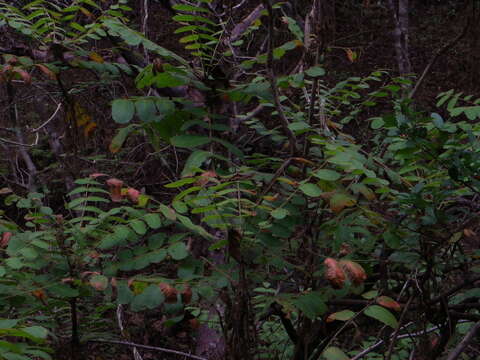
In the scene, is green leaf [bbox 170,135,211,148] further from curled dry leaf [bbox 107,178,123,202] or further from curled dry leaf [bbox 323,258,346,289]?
curled dry leaf [bbox 323,258,346,289]

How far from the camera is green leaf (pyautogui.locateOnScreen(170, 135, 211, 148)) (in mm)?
1677

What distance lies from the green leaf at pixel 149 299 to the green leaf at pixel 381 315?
1.81ft

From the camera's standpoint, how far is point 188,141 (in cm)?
169

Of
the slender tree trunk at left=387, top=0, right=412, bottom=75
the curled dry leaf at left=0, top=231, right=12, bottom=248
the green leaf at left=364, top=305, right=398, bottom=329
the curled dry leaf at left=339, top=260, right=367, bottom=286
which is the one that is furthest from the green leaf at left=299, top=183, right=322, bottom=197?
the slender tree trunk at left=387, top=0, right=412, bottom=75

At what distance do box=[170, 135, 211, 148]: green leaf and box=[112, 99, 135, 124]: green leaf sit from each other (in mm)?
154

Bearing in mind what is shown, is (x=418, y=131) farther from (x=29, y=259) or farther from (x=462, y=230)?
(x=29, y=259)

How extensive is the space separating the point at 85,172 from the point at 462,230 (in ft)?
14.1

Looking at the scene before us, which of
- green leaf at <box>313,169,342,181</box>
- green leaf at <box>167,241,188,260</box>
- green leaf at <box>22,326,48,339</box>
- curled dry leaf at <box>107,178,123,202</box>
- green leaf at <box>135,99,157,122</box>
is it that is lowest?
green leaf at <box>167,241,188,260</box>

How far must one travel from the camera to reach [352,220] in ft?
5.38

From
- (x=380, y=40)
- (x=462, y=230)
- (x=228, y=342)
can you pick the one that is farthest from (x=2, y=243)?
(x=380, y=40)

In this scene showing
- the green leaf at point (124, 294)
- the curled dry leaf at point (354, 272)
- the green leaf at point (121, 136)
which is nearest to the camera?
the curled dry leaf at point (354, 272)

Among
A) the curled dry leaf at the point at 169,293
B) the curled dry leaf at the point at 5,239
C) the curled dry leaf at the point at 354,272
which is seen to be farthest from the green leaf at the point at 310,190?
the curled dry leaf at the point at 5,239

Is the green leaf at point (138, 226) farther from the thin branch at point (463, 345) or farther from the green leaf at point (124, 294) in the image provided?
the thin branch at point (463, 345)

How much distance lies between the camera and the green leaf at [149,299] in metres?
1.41
